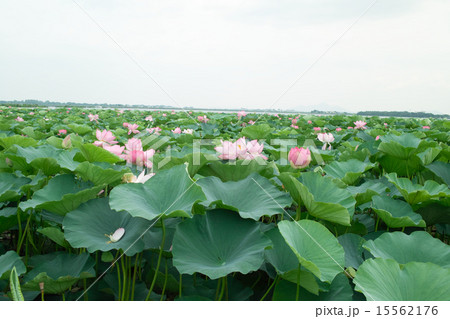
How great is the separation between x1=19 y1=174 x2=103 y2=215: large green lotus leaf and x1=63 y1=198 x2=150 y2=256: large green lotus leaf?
0.03 meters

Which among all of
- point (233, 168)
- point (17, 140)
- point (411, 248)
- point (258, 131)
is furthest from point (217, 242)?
point (258, 131)

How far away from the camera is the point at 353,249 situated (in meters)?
1.09

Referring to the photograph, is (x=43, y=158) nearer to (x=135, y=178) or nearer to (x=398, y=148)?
(x=135, y=178)

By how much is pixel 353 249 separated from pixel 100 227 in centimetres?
82

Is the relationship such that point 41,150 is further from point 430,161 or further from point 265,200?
point 430,161

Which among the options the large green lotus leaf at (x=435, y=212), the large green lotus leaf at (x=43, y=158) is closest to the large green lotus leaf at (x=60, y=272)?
the large green lotus leaf at (x=43, y=158)

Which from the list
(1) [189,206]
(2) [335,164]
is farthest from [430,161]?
(1) [189,206]

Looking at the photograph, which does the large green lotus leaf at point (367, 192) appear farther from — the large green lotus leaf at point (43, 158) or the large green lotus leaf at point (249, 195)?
the large green lotus leaf at point (43, 158)

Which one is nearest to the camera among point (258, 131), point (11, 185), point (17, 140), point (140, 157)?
point (11, 185)

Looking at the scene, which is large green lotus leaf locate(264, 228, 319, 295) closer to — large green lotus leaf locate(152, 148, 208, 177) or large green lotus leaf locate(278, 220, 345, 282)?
large green lotus leaf locate(278, 220, 345, 282)

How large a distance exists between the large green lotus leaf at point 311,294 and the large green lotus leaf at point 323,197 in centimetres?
19

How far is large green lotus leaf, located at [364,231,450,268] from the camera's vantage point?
971 mm

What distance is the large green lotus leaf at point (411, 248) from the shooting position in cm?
97
